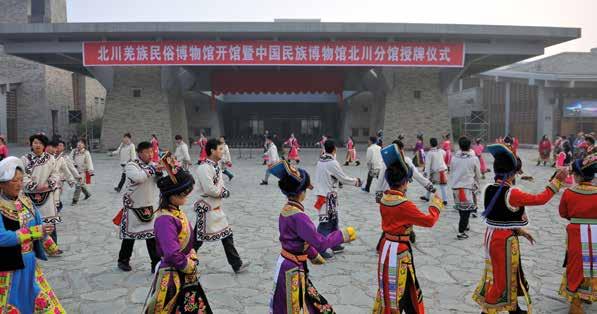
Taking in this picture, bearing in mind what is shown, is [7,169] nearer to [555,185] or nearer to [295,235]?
[295,235]

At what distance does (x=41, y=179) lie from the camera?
18.2 feet

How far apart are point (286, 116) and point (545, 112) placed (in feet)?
58.8

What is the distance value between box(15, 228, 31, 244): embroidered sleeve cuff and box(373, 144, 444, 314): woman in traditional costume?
2.52m

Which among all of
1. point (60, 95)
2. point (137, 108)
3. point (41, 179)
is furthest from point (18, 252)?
point (60, 95)

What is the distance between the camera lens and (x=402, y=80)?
22.2m

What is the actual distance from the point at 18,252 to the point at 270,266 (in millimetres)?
3158

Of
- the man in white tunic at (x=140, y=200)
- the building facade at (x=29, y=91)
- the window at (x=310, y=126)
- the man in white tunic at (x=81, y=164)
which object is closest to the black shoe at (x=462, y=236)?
the man in white tunic at (x=140, y=200)

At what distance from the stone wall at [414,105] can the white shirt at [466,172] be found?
14982 mm

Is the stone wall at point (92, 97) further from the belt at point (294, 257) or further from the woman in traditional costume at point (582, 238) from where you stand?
the woman in traditional costume at point (582, 238)

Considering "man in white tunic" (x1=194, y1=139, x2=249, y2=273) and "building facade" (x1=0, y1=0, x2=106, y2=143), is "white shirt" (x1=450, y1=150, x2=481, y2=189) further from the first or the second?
"building facade" (x1=0, y1=0, x2=106, y2=143)

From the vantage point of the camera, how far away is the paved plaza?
4418 mm

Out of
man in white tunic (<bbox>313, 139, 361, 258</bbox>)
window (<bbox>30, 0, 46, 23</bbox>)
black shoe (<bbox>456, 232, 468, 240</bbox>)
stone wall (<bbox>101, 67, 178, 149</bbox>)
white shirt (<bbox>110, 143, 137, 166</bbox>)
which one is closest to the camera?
man in white tunic (<bbox>313, 139, 361, 258</bbox>)

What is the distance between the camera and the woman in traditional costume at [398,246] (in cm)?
328

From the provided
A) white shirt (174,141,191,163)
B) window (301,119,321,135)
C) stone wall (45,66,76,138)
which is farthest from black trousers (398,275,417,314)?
stone wall (45,66,76,138)
